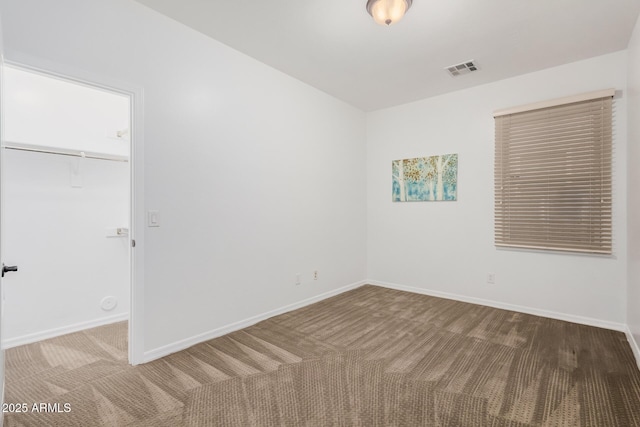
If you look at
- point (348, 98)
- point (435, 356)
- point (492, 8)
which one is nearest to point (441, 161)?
point (348, 98)

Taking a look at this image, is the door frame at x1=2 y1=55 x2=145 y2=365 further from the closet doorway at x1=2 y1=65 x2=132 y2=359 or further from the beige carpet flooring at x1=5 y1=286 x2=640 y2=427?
the closet doorway at x1=2 y1=65 x2=132 y2=359

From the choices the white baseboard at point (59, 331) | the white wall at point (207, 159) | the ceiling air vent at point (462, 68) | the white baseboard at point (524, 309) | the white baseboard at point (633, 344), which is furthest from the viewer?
the ceiling air vent at point (462, 68)

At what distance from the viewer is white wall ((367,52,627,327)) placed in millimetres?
3109

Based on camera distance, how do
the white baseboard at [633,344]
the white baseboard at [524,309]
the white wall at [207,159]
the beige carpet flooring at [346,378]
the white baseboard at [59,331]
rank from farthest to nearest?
the white baseboard at [524,309]
the white baseboard at [59,331]
the white baseboard at [633,344]
the white wall at [207,159]
the beige carpet flooring at [346,378]

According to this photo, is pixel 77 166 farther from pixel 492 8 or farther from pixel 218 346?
pixel 492 8

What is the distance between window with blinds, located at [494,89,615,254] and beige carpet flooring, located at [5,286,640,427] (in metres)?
0.96

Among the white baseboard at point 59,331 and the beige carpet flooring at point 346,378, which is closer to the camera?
the beige carpet flooring at point 346,378

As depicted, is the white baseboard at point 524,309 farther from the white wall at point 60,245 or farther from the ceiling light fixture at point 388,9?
the white wall at point 60,245

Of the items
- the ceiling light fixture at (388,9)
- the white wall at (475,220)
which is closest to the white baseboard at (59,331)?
the white wall at (475,220)

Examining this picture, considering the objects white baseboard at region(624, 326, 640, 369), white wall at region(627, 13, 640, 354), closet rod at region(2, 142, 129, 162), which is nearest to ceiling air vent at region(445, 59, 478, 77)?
white wall at region(627, 13, 640, 354)

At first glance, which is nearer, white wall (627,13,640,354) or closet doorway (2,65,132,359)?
white wall (627,13,640,354)

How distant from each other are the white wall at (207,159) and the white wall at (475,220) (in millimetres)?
1101

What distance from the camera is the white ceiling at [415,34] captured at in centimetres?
238

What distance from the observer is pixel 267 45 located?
9.71ft
